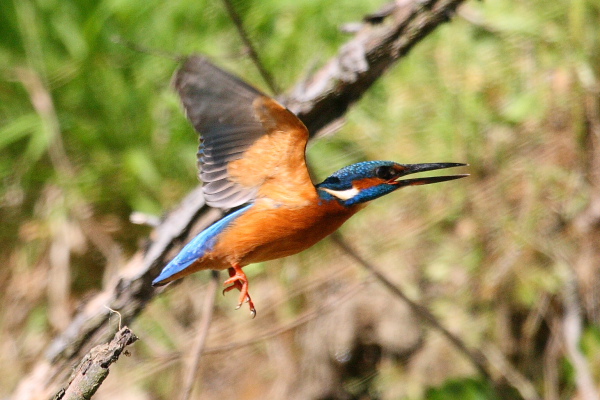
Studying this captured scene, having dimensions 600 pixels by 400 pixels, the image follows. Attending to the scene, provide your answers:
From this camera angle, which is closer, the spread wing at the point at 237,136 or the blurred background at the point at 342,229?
the spread wing at the point at 237,136

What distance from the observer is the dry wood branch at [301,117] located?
2.64 metres

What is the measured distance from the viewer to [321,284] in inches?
149

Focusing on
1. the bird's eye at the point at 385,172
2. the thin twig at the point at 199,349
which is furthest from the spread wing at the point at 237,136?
the thin twig at the point at 199,349

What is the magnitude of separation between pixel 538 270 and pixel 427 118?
101cm

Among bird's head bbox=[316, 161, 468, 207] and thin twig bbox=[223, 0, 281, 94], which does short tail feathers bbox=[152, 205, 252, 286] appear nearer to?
bird's head bbox=[316, 161, 468, 207]

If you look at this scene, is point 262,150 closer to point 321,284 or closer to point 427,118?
point 321,284

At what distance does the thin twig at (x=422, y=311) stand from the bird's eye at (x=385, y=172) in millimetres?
696

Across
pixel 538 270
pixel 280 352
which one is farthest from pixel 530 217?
pixel 280 352

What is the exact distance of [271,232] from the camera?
2.07 m

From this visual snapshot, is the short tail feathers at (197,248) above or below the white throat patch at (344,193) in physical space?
above

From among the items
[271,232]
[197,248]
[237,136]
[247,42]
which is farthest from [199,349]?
[247,42]

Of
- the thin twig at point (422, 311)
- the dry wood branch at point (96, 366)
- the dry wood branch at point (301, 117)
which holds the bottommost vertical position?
the thin twig at point (422, 311)

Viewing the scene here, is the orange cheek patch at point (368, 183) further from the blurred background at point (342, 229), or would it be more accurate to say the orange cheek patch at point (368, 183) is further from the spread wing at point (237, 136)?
the blurred background at point (342, 229)

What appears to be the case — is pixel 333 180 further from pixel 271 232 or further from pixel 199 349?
pixel 199 349
